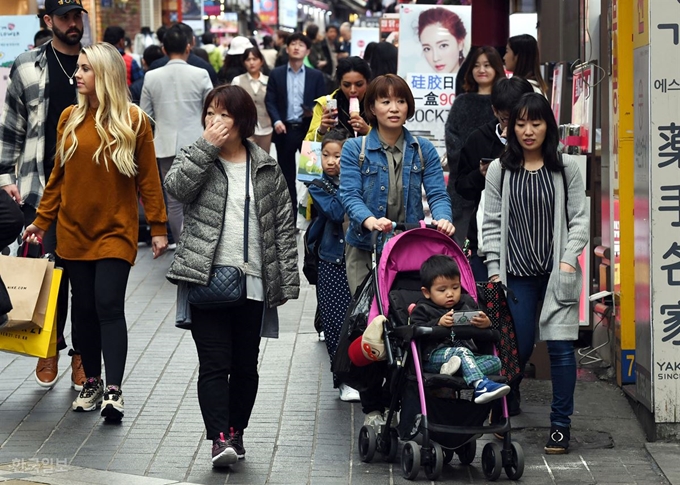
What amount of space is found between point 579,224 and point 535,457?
1185 millimetres

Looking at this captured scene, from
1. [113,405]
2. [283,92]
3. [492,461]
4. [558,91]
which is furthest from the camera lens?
[283,92]

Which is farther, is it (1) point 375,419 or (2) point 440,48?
(2) point 440,48

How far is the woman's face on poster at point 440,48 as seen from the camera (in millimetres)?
11469

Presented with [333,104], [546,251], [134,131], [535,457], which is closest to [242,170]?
[134,131]

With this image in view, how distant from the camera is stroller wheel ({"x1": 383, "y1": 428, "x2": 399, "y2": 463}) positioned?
638 cm

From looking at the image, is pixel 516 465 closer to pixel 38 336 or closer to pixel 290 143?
pixel 38 336

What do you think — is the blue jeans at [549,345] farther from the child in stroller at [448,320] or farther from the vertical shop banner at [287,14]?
the vertical shop banner at [287,14]

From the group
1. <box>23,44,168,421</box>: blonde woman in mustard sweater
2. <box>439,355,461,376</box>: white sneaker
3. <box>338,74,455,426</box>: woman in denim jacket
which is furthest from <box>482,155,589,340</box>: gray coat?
<box>23,44,168,421</box>: blonde woman in mustard sweater

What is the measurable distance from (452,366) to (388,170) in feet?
4.44

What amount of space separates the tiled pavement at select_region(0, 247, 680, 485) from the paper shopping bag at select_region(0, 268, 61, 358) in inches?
13.1

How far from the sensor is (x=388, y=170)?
6.94 m

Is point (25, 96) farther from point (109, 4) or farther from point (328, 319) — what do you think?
point (109, 4)

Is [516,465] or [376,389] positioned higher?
[376,389]

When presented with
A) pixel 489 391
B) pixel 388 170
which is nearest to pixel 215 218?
pixel 388 170
